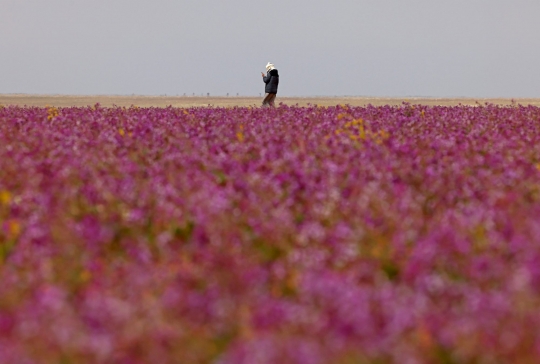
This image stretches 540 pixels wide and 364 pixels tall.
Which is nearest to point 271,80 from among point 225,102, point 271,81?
point 271,81

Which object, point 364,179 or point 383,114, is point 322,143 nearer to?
point 364,179

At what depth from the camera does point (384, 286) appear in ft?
18.5

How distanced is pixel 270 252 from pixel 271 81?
25096mm

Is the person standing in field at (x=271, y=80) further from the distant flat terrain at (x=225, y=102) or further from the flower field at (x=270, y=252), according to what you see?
the flower field at (x=270, y=252)

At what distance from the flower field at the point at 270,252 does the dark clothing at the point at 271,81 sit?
1842cm

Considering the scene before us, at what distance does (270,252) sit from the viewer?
753 cm

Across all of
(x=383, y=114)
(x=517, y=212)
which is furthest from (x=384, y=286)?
(x=383, y=114)

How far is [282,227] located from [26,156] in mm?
5749

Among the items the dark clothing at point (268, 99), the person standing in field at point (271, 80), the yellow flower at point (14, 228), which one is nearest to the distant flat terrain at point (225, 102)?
the dark clothing at point (268, 99)

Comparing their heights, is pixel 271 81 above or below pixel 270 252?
above

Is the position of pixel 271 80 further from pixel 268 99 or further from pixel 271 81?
pixel 268 99

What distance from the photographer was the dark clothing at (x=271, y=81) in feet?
105

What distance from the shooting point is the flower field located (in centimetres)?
477

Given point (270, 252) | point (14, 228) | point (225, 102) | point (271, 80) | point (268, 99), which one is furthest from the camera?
point (225, 102)
